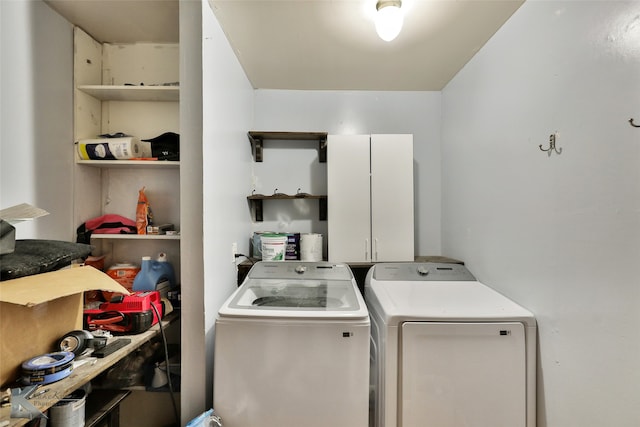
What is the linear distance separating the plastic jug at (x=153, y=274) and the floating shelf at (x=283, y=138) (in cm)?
109

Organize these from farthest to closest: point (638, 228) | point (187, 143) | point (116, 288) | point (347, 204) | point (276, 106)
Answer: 1. point (276, 106)
2. point (347, 204)
3. point (187, 143)
4. point (116, 288)
5. point (638, 228)

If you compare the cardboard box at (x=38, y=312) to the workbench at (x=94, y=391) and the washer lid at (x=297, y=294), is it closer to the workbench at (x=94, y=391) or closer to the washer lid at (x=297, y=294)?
the workbench at (x=94, y=391)

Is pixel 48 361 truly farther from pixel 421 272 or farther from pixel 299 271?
pixel 421 272

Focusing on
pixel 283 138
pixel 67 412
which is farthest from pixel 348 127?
pixel 67 412

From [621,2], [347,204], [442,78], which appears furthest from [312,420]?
[442,78]

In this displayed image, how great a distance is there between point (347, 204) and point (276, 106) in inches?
42.1

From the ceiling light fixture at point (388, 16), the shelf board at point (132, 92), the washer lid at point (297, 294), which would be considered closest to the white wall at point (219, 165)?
the washer lid at point (297, 294)

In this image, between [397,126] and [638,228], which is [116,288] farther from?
[397,126]

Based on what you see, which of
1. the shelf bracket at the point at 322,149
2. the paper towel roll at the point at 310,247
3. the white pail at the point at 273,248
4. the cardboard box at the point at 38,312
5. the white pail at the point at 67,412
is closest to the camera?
the cardboard box at the point at 38,312

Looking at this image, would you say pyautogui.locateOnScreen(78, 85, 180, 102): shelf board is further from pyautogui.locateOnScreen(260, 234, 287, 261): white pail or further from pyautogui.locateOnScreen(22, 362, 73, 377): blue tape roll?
pyautogui.locateOnScreen(22, 362, 73, 377): blue tape roll

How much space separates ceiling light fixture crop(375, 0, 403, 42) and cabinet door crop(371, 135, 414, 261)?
0.81m

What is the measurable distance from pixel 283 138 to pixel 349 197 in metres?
0.78

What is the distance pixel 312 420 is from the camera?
1.27 m

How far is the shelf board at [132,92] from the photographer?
1.62 meters
